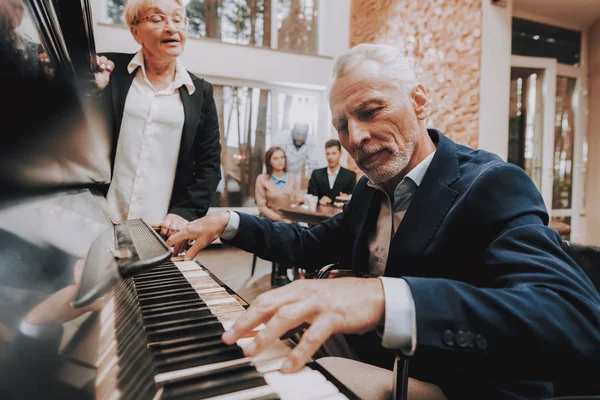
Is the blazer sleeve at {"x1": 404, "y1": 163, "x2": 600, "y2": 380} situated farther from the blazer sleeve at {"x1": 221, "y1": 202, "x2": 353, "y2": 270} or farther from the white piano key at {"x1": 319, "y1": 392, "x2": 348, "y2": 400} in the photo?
the blazer sleeve at {"x1": 221, "y1": 202, "x2": 353, "y2": 270}

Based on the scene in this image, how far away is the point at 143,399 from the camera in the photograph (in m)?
0.43

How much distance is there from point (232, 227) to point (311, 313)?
928 millimetres

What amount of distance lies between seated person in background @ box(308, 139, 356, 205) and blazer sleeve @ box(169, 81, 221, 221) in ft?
11.3

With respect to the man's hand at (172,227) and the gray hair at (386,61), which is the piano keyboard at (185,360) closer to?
the man's hand at (172,227)

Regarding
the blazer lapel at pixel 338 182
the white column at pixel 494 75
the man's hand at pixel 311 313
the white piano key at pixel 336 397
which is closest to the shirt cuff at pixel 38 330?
the man's hand at pixel 311 313

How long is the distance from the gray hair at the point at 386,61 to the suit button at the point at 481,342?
0.83 meters

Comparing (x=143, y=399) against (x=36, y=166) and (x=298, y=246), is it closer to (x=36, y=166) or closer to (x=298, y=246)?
(x=36, y=166)

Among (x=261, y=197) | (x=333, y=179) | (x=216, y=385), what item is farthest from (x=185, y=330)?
(x=333, y=179)

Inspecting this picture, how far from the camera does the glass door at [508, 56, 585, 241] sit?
16.3ft

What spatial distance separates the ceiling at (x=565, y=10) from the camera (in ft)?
15.9

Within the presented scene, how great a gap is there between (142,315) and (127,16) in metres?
1.41

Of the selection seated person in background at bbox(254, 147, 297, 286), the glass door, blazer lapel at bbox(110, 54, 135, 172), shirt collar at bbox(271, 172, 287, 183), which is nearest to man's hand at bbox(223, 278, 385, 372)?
blazer lapel at bbox(110, 54, 135, 172)

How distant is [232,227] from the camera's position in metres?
1.40

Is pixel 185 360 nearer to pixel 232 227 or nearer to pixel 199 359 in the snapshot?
pixel 199 359
